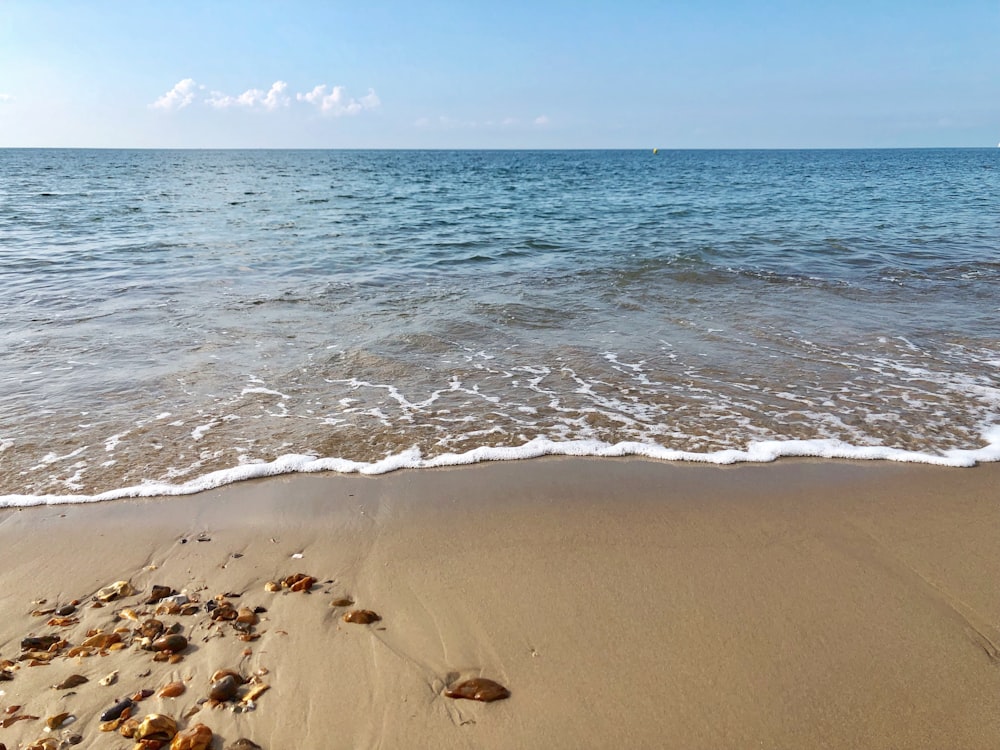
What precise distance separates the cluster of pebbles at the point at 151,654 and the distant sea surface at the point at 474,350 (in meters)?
1.24

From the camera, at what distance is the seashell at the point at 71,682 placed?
7.50 ft

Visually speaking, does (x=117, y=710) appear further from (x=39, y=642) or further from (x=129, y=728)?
(x=39, y=642)

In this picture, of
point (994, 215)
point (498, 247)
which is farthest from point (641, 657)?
point (994, 215)

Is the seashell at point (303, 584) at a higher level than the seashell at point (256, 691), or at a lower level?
higher

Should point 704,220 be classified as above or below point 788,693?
above

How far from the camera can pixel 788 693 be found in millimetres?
2285

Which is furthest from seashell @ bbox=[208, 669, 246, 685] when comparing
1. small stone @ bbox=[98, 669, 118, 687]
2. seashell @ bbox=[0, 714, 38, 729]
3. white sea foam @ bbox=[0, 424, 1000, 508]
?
white sea foam @ bbox=[0, 424, 1000, 508]

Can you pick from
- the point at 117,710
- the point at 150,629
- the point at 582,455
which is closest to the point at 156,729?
the point at 117,710

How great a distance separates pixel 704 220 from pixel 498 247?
25.4 ft

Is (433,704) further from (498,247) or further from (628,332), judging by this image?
(498,247)

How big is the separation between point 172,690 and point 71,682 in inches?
15.7

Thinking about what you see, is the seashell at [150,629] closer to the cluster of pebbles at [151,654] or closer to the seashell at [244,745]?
the cluster of pebbles at [151,654]

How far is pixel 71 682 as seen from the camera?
2.30 m

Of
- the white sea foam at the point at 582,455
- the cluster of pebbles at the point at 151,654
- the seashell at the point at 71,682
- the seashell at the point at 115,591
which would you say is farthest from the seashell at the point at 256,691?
the white sea foam at the point at 582,455
